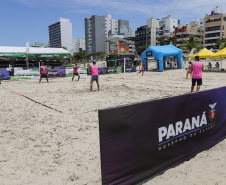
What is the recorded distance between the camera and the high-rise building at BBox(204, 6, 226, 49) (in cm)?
6888

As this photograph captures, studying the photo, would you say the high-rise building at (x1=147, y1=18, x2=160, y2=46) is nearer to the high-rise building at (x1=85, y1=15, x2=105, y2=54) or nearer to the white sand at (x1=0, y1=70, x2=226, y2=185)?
the high-rise building at (x1=85, y1=15, x2=105, y2=54)

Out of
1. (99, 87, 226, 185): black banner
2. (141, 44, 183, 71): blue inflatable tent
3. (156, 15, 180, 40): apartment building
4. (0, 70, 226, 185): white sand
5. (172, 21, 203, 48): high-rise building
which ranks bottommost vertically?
(0, 70, 226, 185): white sand

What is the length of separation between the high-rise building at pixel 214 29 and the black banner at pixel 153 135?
7452 cm

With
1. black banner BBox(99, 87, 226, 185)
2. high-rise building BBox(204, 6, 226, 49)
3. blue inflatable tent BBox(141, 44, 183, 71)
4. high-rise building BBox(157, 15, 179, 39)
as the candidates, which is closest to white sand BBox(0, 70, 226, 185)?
black banner BBox(99, 87, 226, 185)

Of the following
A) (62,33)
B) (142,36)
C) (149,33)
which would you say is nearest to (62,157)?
(149,33)

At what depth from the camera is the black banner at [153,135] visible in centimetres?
209

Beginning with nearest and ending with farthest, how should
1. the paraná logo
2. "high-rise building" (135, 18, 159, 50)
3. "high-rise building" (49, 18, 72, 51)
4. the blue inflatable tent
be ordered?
1. the paraná logo
2. the blue inflatable tent
3. "high-rise building" (135, 18, 159, 50)
4. "high-rise building" (49, 18, 72, 51)

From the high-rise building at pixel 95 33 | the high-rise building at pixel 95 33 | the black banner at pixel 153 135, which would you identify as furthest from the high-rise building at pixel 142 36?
the black banner at pixel 153 135

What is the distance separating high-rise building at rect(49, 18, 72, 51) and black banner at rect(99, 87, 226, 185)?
156 metres

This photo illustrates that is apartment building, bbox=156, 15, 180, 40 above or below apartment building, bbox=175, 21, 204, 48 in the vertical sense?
above

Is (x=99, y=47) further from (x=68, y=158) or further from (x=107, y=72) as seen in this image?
(x=68, y=158)

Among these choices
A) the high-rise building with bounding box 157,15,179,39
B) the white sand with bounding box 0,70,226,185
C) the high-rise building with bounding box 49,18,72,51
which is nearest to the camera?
the white sand with bounding box 0,70,226,185

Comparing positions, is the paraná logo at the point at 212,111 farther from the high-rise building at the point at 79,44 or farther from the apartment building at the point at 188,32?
the high-rise building at the point at 79,44

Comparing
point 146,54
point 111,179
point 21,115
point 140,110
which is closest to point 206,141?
point 140,110
